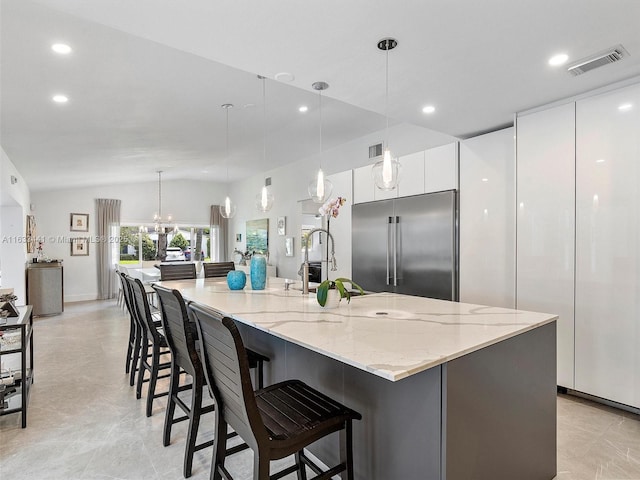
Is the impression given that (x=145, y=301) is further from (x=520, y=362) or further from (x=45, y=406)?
(x=520, y=362)

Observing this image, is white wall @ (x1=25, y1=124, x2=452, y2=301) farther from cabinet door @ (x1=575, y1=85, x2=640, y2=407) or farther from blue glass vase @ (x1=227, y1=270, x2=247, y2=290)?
cabinet door @ (x1=575, y1=85, x2=640, y2=407)

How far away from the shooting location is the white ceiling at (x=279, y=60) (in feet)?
6.12

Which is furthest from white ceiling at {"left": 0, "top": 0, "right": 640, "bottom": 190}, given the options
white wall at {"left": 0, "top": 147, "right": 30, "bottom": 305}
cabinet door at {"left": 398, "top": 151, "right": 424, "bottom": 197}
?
white wall at {"left": 0, "top": 147, "right": 30, "bottom": 305}

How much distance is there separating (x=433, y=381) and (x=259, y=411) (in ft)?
2.25

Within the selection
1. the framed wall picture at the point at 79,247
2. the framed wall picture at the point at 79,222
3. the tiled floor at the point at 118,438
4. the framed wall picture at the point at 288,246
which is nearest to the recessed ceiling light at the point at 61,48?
the tiled floor at the point at 118,438

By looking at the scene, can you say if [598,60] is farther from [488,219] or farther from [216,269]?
[216,269]

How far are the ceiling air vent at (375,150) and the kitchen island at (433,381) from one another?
12.0 ft

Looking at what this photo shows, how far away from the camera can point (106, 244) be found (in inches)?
349

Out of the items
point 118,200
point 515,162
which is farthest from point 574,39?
point 118,200

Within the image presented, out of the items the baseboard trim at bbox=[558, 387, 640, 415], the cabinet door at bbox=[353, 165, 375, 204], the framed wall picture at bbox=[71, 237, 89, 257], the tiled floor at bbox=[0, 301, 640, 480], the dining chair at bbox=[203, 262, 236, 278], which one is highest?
the cabinet door at bbox=[353, 165, 375, 204]

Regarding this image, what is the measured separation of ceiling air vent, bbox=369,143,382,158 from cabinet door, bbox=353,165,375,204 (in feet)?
2.72

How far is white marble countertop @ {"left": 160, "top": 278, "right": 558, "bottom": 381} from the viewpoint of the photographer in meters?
1.32

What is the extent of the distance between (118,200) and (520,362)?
948cm

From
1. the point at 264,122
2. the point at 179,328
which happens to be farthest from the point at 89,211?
the point at 179,328
